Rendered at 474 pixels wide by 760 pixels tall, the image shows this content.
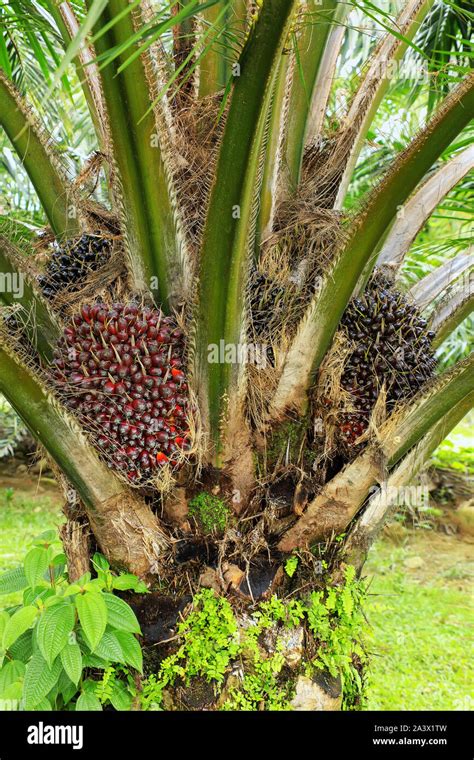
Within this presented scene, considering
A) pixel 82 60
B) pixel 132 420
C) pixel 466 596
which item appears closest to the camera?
pixel 132 420

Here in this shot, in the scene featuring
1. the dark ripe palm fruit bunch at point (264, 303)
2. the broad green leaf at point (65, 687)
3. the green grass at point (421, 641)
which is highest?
the dark ripe palm fruit bunch at point (264, 303)

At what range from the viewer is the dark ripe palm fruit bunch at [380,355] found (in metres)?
2.27

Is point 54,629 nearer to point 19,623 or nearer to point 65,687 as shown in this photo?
point 19,623

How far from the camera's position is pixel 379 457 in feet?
7.05

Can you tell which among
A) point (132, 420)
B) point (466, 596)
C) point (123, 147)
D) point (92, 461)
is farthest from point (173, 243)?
point (466, 596)

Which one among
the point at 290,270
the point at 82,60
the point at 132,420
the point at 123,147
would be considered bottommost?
the point at 132,420

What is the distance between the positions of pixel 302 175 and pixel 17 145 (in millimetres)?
1068

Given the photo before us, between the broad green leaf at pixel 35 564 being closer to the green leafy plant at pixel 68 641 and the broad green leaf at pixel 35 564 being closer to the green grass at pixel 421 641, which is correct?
the green leafy plant at pixel 68 641

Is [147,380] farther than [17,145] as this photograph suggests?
No

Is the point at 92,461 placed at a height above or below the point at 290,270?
below

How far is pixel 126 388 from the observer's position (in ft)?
6.60

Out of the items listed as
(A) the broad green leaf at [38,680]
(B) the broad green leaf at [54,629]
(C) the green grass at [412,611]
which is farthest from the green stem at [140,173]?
(C) the green grass at [412,611]

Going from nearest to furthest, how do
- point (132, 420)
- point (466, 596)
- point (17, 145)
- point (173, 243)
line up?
1. point (132, 420)
2. point (173, 243)
3. point (17, 145)
4. point (466, 596)
